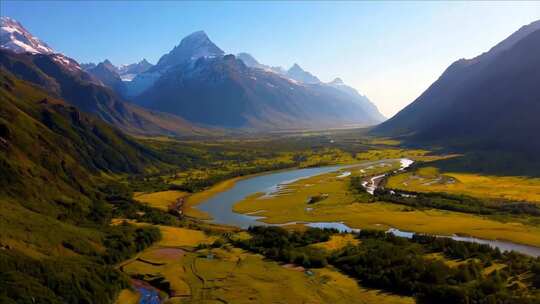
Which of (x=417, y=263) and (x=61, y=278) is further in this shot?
(x=417, y=263)

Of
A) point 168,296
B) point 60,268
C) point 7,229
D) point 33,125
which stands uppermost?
point 33,125

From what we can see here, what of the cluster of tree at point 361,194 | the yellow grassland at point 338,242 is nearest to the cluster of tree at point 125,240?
the yellow grassland at point 338,242

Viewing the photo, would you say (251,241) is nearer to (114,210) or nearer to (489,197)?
(114,210)

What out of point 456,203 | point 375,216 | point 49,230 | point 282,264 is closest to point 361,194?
point 375,216

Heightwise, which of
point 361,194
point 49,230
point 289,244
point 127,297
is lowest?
point 127,297

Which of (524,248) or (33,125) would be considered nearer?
(524,248)

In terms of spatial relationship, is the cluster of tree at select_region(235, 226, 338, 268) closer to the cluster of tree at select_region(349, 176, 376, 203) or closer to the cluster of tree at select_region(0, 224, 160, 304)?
the cluster of tree at select_region(0, 224, 160, 304)

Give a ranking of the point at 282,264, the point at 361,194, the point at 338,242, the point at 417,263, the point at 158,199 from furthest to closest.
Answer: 1. the point at 158,199
2. the point at 361,194
3. the point at 338,242
4. the point at 282,264
5. the point at 417,263

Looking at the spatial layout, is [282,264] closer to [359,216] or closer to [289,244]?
[289,244]

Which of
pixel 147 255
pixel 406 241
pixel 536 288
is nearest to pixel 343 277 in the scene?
pixel 406 241

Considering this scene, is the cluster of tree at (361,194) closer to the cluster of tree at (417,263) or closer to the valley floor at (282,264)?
the valley floor at (282,264)
